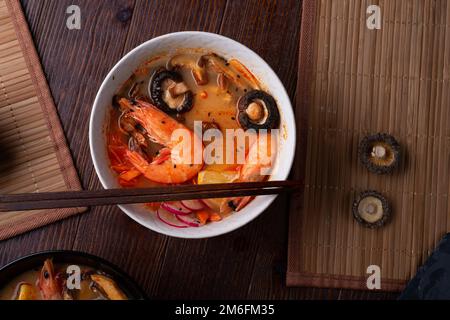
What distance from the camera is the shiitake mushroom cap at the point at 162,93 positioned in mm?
1183

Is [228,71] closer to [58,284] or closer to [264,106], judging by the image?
[264,106]

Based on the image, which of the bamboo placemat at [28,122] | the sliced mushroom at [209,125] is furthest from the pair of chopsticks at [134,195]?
Result: the bamboo placemat at [28,122]

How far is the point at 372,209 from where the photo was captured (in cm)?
129

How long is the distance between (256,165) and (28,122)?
57 centimetres

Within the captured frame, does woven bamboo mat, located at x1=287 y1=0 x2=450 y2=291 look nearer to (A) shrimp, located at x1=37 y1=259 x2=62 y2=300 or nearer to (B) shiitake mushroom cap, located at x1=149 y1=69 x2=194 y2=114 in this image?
(B) shiitake mushroom cap, located at x1=149 y1=69 x2=194 y2=114

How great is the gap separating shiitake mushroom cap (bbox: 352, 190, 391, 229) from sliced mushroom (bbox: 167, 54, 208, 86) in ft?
1.56

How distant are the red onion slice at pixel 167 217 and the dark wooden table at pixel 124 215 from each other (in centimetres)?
13

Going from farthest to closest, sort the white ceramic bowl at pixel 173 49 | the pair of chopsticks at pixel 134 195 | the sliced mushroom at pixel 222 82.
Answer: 1. the sliced mushroom at pixel 222 82
2. the white ceramic bowl at pixel 173 49
3. the pair of chopsticks at pixel 134 195

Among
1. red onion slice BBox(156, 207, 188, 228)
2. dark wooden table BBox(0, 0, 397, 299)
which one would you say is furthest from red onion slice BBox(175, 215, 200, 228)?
dark wooden table BBox(0, 0, 397, 299)

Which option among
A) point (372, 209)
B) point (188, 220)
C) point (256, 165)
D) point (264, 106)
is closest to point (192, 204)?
point (188, 220)

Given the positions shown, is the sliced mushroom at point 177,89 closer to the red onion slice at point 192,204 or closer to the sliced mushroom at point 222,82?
the sliced mushroom at point 222,82

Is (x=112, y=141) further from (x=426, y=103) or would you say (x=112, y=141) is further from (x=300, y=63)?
(x=426, y=103)
